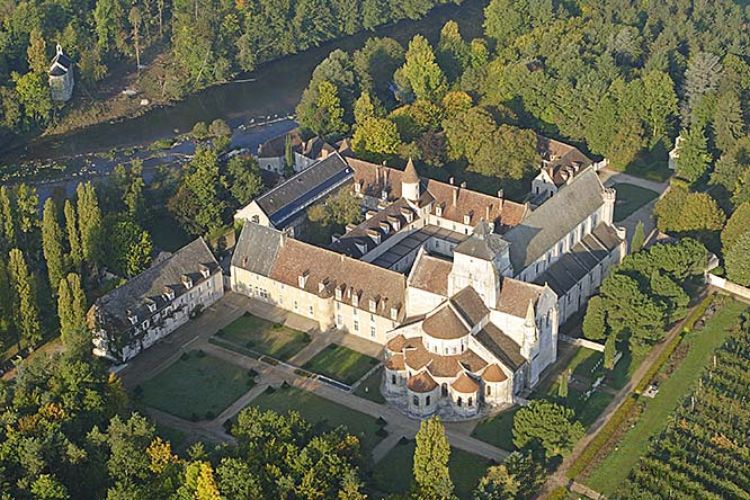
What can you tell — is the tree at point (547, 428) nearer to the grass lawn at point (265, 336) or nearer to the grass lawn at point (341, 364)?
the grass lawn at point (341, 364)

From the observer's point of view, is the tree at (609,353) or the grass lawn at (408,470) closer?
the grass lawn at (408,470)

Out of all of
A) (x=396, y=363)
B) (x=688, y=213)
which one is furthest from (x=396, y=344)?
(x=688, y=213)

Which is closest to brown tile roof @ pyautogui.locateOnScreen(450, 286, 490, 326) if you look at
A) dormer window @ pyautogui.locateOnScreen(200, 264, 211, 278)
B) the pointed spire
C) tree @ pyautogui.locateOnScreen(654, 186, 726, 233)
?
the pointed spire

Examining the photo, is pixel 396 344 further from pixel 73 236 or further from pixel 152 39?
pixel 152 39

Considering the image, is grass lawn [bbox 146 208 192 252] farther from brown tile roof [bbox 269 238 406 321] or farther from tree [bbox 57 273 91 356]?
tree [bbox 57 273 91 356]

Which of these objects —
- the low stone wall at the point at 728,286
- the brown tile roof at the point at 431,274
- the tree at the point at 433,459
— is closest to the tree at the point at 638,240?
the low stone wall at the point at 728,286

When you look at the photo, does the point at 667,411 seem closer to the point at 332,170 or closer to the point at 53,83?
the point at 332,170
